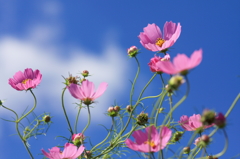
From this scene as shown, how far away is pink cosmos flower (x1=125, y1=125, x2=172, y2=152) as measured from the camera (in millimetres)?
719

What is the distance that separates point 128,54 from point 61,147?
41cm

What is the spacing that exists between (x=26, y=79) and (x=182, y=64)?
81 cm

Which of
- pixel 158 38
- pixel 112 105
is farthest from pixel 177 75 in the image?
pixel 158 38

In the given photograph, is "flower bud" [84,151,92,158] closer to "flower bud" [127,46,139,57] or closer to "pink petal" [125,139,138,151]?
"pink petal" [125,139,138,151]

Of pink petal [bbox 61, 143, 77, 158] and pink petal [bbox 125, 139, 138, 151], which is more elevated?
pink petal [bbox 61, 143, 77, 158]

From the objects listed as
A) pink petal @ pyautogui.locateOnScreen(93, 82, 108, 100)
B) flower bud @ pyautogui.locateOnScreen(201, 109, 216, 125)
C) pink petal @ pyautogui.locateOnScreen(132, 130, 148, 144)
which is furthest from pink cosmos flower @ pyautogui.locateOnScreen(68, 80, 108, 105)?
flower bud @ pyautogui.locateOnScreen(201, 109, 216, 125)

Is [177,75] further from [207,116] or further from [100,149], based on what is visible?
[100,149]

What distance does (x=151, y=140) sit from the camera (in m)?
Answer: 0.77

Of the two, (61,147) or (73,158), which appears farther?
(61,147)

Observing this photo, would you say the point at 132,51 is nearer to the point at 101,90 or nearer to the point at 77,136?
the point at 101,90

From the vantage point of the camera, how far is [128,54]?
4.00ft

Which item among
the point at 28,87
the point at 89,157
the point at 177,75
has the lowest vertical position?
the point at 89,157

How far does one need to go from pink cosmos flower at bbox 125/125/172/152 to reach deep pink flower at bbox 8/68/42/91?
1.67ft

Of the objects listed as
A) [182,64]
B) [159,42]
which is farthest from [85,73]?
[182,64]
